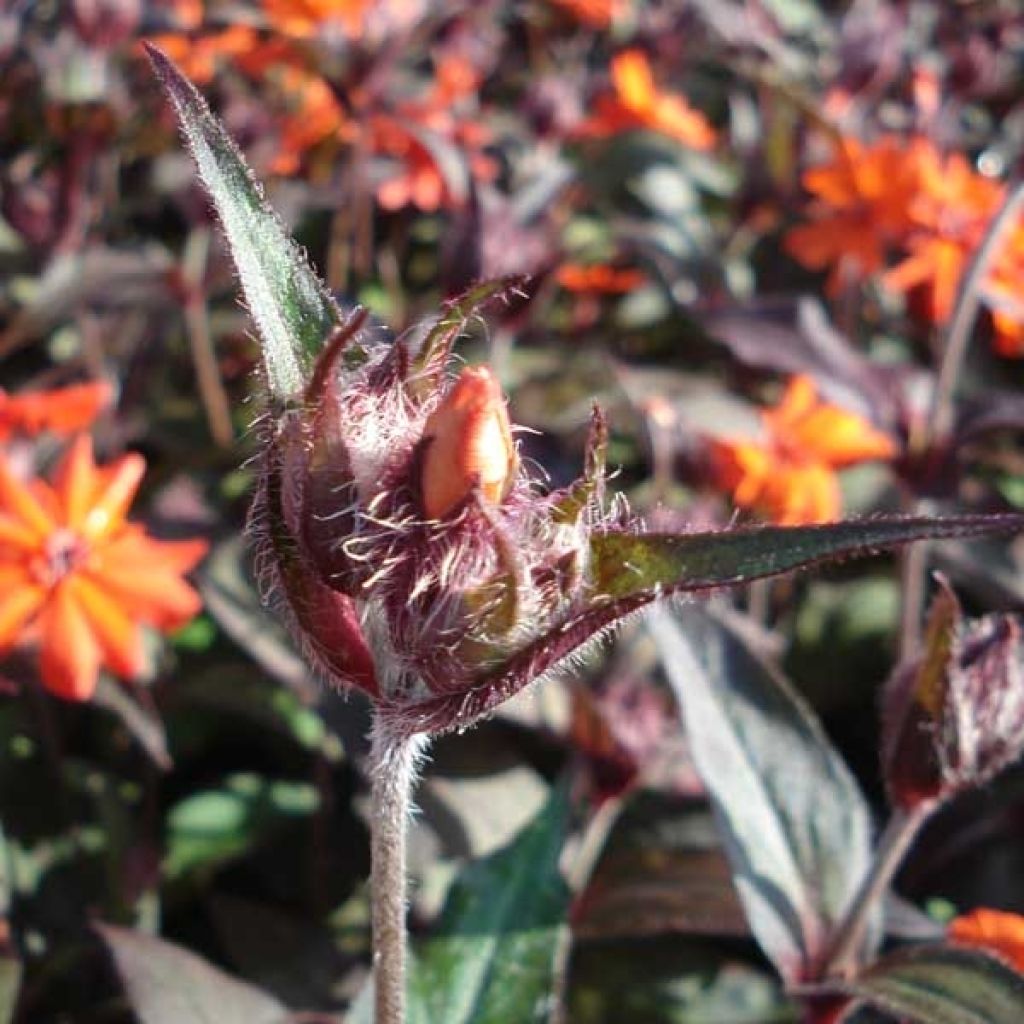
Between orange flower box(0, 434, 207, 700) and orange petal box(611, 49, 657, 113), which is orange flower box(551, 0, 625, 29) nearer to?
orange petal box(611, 49, 657, 113)

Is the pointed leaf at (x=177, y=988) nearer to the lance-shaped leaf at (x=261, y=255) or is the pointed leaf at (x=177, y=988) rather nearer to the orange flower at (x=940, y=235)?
the lance-shaped leaf at (x=261, y=255)

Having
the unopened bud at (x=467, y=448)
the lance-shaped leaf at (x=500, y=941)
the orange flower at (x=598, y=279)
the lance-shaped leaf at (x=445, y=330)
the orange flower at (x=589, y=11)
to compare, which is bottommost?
the lance-shaped leaf at (x=500, y=941)

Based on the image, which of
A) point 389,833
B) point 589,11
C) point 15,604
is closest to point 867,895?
point 389,833

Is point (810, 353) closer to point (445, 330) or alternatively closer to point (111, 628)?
point (111, 628)

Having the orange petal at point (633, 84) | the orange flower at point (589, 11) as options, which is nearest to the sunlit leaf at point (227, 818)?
the orange petal at point (633, 84)

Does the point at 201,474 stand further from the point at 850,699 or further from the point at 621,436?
the point at 850,699

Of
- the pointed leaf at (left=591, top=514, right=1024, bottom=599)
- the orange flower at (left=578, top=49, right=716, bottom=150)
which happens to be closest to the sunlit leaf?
the pointed leaf at (left=591, top=514, right=1024, bottom=599)
